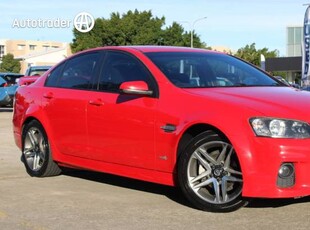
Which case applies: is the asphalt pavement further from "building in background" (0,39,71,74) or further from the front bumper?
"building in background" (0,39,71,74)

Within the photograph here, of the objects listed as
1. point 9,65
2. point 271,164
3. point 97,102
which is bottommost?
point 271,164

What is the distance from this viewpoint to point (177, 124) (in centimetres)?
535

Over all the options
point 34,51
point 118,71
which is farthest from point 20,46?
point 118,71

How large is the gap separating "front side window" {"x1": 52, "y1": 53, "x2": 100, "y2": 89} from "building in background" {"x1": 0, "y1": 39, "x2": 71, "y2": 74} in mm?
89532

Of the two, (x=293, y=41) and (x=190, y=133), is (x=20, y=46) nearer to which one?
(x=293, y=41)

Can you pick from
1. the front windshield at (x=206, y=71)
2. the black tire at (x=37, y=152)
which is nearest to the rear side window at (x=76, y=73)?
the black tire at (x=37, y=152)

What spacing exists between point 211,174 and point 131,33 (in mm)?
57521

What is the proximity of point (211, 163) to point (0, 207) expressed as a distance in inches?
84.3

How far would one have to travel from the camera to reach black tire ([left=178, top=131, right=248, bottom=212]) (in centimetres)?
507

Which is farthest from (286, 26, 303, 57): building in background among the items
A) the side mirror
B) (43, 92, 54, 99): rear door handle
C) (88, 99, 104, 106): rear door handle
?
the side mirror

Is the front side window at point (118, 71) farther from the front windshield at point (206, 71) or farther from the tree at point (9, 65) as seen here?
the tree at point (9, 65)

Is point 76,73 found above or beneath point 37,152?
above

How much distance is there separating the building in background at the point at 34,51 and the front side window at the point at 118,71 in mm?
90370

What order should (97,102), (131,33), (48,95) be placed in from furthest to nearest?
(131,33) < (48,95) < (97,102)
